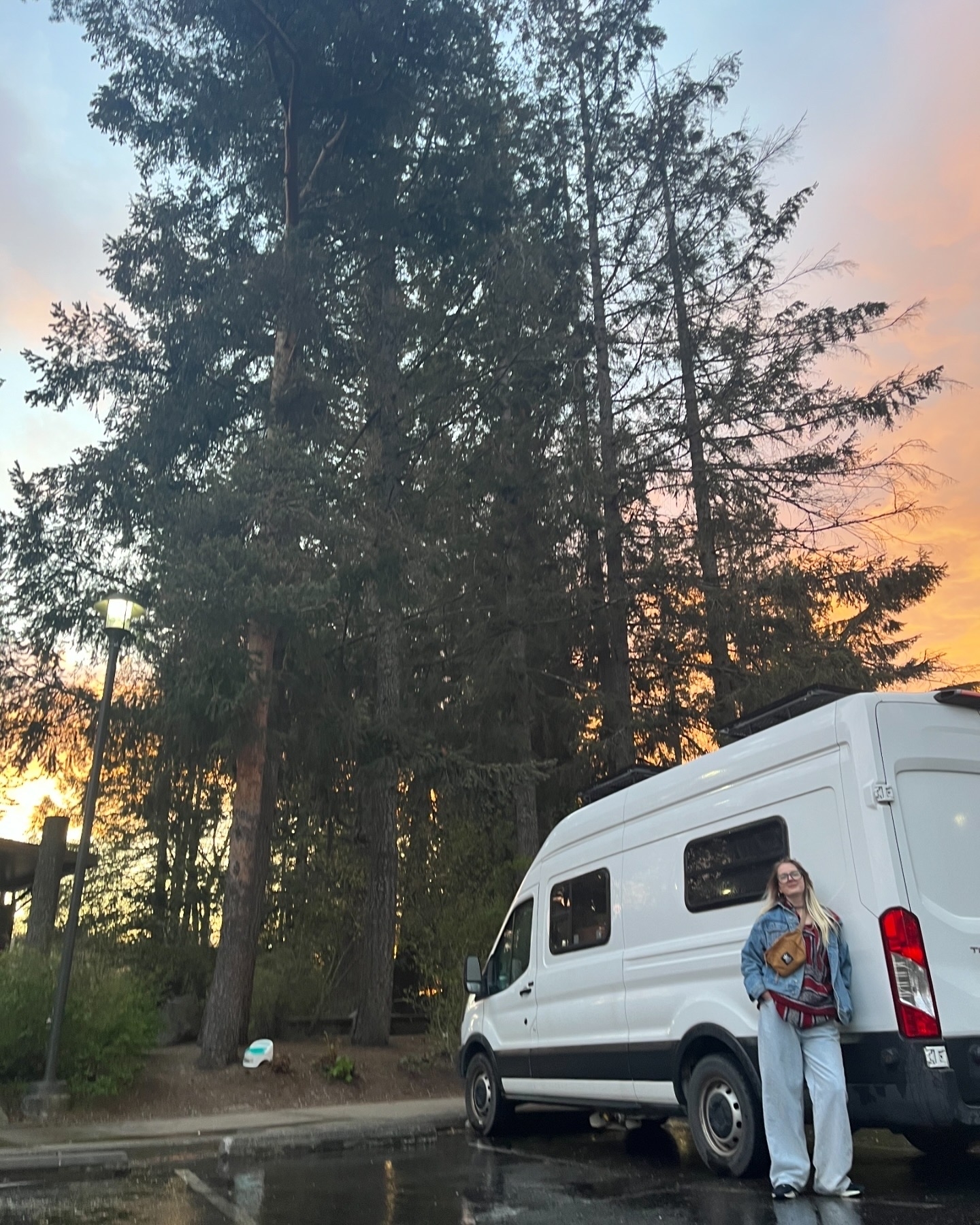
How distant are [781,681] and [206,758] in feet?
29.5

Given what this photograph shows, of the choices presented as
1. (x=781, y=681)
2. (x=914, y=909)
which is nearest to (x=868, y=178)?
(x=781, y=681)

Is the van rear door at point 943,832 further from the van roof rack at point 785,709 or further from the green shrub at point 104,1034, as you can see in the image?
the green shrub at point 104,1034

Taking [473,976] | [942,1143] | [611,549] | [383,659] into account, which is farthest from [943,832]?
[611,549]

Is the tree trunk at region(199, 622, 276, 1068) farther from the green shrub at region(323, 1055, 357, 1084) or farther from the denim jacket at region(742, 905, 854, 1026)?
the denim jacket at region(742, 905, 854, 1026)

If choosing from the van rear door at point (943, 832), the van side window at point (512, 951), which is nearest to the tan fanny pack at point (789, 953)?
the van rear door at point (943, 832)

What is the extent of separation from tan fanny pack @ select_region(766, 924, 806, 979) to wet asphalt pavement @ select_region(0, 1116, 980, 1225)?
3.65ft

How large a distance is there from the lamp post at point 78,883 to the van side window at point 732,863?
20.3 feet

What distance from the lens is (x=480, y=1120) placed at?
29.7 feet

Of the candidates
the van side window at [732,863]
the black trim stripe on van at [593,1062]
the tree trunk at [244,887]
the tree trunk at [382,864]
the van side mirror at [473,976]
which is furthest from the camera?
the tree trunk at [382,864]

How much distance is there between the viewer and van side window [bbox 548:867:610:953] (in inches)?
303

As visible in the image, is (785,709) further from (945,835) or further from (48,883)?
(48,883)

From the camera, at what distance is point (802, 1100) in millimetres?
5434

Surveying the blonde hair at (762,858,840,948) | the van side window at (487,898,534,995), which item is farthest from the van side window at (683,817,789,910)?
the van side window at (487,898,534,995)

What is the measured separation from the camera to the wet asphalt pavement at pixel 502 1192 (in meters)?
5.18
